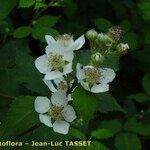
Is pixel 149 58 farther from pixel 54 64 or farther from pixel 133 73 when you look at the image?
pixel 54 64

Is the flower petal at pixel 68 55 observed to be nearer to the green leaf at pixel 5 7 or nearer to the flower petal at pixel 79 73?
the flower petal at pixel 79 73

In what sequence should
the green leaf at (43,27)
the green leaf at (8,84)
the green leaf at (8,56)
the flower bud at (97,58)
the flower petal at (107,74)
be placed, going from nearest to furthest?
the flower bud at (97,58) < the flower petal at (107,74) < the green leaf at (8,84) < the green leaf at (8,56) < the green leaf at (43,27)

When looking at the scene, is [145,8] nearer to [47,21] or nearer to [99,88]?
[47,21]

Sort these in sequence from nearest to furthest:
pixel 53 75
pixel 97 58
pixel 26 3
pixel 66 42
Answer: pixel 97 58, pixel 53 75, pixel 66 42, pixel 26 3

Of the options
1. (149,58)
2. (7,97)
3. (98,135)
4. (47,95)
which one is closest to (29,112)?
(47,95)

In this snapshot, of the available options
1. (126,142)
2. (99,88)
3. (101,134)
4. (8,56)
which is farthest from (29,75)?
(126,142)

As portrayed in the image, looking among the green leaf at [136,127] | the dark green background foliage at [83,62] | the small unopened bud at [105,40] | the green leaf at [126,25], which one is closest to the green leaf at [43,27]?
the dark green background foliage at [83,62]

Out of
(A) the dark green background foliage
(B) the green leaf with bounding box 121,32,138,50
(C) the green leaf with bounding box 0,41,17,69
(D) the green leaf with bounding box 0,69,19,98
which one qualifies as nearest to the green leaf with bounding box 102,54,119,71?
(A) the dark green background foliage
